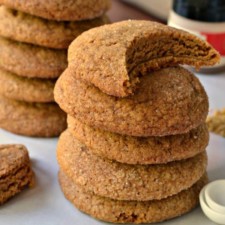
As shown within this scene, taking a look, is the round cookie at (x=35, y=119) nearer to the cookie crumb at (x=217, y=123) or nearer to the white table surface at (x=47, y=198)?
the white table surface at (x=47, y=198)

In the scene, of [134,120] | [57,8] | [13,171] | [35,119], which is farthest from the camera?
[35,119]

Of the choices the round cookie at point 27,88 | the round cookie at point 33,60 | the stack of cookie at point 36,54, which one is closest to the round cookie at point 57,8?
the stack of cookie at point 36,54

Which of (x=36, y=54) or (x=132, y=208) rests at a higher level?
(x=36, y=54)

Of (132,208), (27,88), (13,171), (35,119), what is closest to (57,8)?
(27,88)

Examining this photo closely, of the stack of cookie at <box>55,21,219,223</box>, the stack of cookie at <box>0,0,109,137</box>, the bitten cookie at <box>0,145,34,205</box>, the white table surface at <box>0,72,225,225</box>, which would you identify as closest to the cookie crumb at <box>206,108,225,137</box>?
the white table surface at <box>0,72,225,225</box>

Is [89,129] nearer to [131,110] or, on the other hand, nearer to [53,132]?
[131,110]

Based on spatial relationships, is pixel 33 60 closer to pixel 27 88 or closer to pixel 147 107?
pixel 27 88

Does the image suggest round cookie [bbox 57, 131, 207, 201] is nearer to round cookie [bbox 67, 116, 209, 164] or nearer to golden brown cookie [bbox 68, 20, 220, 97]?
round cookie [bbox 67, 116, 209, 164]
